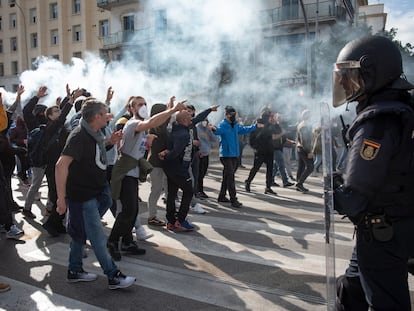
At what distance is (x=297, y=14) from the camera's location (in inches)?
766

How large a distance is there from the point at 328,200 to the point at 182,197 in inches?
143

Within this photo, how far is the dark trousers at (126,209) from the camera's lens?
4.42 metres

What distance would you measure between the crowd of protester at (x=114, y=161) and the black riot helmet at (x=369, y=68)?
203cm

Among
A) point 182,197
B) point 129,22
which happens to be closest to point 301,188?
point 182,197

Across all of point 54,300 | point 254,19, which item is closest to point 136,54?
point 254,19

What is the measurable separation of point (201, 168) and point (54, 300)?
503 centimetres

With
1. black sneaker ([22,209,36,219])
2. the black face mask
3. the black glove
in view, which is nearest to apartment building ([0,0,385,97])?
the black face mask

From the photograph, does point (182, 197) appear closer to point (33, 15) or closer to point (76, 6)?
point (76, 6)

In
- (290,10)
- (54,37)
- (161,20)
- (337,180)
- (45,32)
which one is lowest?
(337,180)

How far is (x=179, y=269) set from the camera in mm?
4172

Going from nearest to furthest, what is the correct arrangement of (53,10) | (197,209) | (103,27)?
1. (197,209)
2. (103,27)
3. (53,10)

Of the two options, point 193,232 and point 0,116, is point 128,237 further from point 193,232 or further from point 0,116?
point 0,116

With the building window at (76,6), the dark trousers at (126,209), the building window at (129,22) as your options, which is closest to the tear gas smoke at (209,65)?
the building window at (129,22)

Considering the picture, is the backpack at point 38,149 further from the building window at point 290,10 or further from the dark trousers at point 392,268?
the building window at point 290,10
